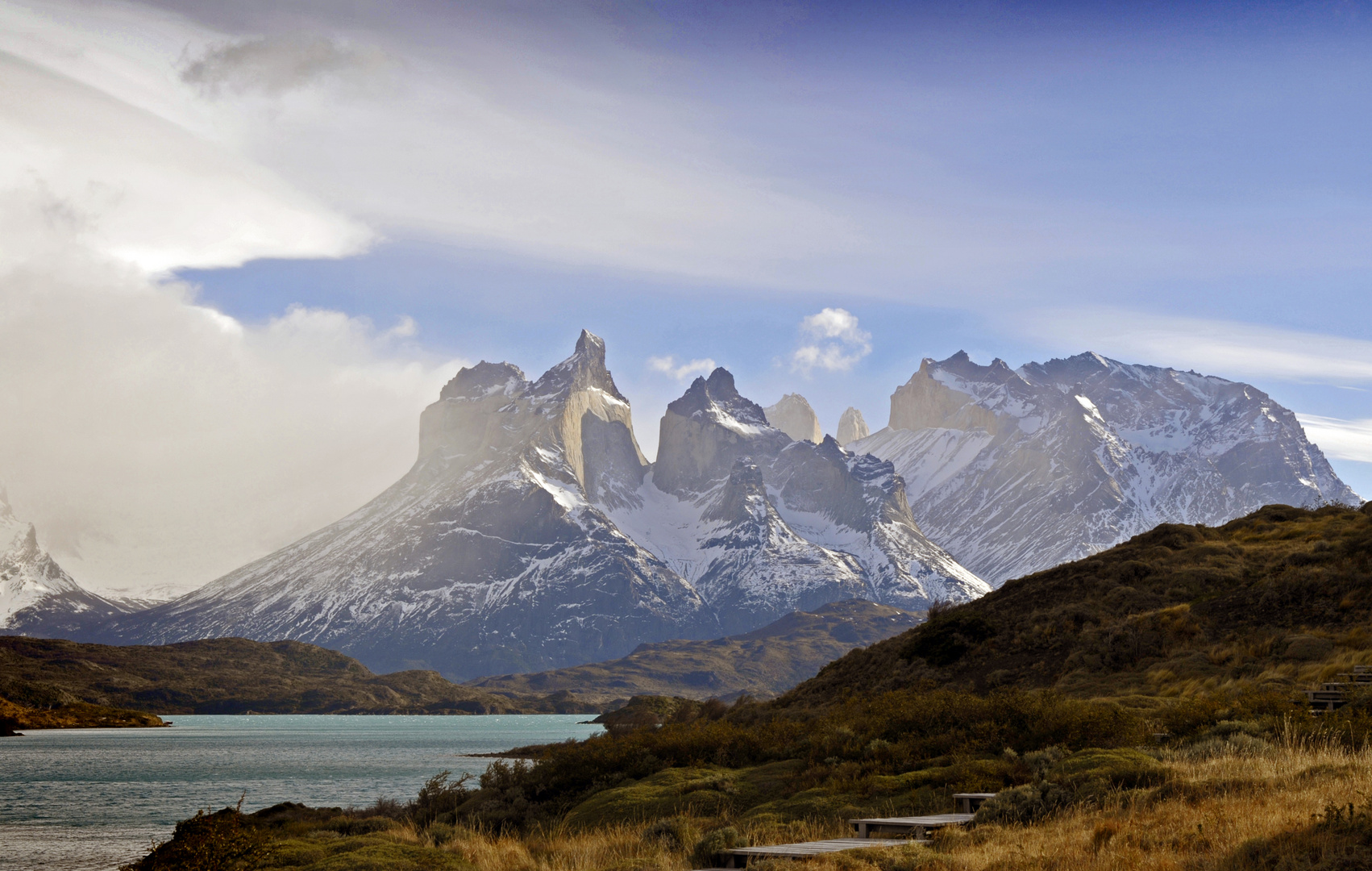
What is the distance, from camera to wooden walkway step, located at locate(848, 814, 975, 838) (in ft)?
57.6

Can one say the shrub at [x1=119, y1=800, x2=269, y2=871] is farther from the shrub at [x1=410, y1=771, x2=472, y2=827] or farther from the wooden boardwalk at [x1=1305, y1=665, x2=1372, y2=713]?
the wooden boardwalk at [x1=1305, y1=665, x2=1372, y2=713]

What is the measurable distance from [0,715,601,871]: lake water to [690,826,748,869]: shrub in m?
26.6

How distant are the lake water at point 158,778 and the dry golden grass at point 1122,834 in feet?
78.8

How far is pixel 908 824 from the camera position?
17.8m

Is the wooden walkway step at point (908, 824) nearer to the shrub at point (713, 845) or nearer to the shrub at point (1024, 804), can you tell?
the shrub at point (1024, 804)

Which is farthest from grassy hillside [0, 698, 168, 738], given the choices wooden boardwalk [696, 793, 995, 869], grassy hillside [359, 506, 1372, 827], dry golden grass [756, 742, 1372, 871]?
dry golden grass [756, 742, 1372, 871]

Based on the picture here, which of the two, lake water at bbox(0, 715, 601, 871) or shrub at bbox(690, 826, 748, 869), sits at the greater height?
shrub at bbox(690, 826, 748, 869)

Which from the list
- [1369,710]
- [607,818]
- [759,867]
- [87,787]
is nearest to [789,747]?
[607,818]

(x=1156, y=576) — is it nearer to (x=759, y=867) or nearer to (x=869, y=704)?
(x=869, y=704)

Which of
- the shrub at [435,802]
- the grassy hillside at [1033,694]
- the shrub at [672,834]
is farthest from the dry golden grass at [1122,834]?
the shrub at [435,802]

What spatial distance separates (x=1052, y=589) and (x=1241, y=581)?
1009 centimetres

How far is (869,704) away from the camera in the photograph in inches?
1417

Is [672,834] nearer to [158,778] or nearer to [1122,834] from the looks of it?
[1122,834]

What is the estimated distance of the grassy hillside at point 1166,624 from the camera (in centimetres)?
4000
